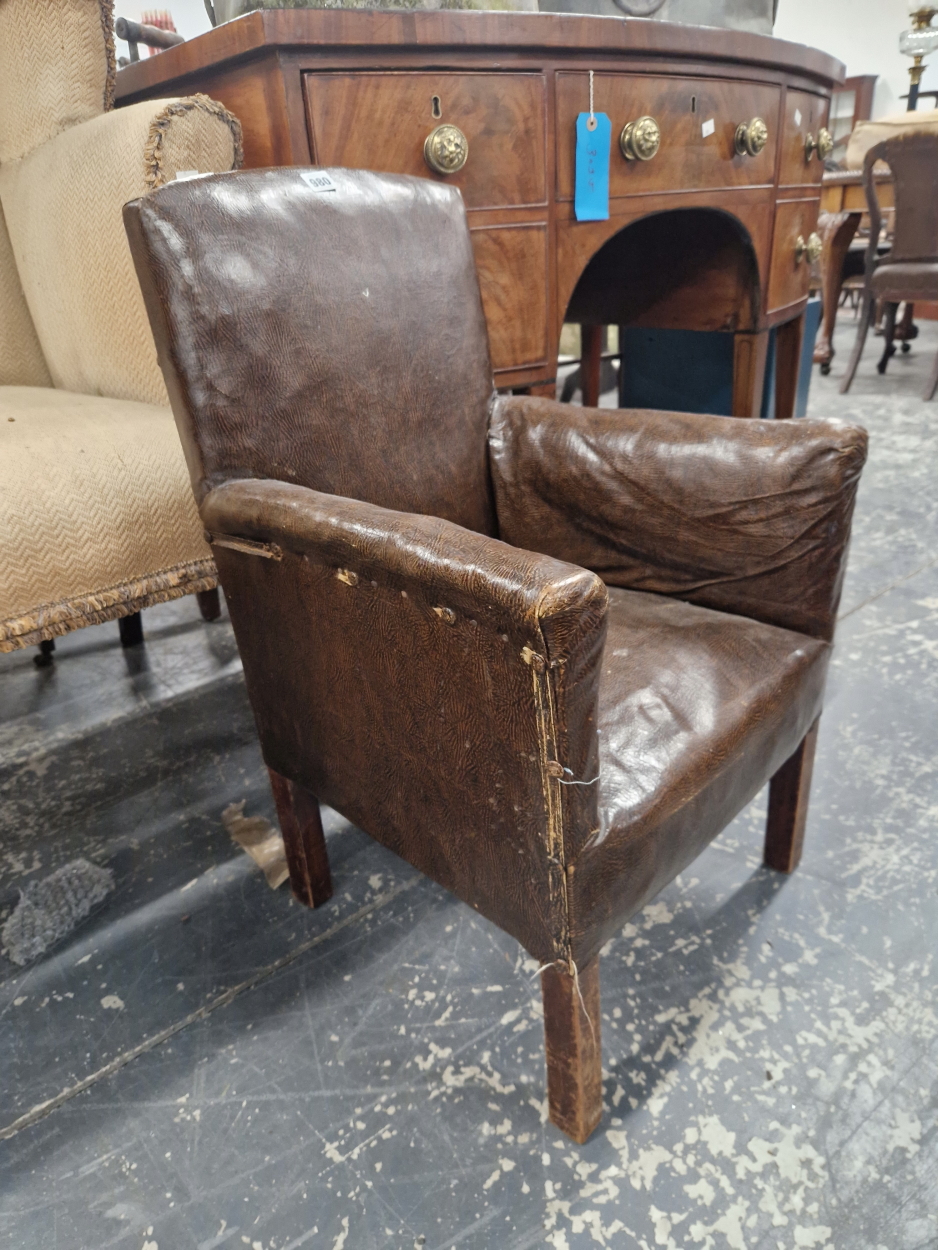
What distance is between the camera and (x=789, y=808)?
1091 mm

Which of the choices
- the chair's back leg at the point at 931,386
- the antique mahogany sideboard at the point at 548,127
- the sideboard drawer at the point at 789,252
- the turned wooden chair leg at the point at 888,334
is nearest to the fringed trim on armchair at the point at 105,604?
the antique mahogany sideboard at the point at 548,127

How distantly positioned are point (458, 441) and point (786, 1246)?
0.89 m

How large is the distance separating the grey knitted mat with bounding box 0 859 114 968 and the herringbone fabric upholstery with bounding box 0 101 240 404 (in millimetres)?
683

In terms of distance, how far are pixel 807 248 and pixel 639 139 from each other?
674 mm

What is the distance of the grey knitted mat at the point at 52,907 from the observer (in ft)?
3.60

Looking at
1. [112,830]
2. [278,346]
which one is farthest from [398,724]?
[112,830]

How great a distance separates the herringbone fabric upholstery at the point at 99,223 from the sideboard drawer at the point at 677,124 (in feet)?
1.57

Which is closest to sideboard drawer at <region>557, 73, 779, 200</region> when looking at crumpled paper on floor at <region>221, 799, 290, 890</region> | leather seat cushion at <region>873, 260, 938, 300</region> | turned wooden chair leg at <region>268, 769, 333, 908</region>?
turned wooden chair leg at <region>268, 769, 333, 908</region>

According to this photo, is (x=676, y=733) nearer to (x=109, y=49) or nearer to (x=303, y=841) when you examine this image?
(x=303, y=841)

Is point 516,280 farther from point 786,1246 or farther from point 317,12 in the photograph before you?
point 786,1246

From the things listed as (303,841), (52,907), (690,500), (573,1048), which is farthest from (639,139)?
(52,907)

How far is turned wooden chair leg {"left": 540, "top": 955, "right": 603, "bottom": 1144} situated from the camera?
75cm

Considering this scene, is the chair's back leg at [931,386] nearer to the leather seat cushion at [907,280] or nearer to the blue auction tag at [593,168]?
the leather seat cushion at [907,280]

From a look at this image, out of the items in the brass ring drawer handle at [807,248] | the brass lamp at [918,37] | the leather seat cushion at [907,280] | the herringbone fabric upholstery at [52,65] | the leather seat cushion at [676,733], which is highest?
the brass lamp at [918,37]
